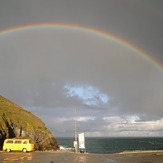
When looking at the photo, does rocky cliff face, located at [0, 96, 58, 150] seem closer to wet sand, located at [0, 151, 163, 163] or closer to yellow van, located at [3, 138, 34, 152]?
yellow van, located at [3, 138, 34, 152]

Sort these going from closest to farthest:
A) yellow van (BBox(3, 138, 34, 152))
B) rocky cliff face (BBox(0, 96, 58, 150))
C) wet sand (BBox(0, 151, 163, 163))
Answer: wet sand (BBox(0, 151, 163, 163)), yellow van (BBox(3, 138, 34, 152)), rocky cliff face (BBox(0, 96, 58, 150))

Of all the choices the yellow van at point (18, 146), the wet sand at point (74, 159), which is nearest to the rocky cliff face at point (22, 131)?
the yellow van at point (18, 146)

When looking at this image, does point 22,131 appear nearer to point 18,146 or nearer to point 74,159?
point 18,146

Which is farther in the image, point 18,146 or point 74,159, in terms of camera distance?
point 18,146

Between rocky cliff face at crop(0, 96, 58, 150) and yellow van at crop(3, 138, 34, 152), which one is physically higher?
rocky cliff face at crop(0, 96, 58, 150)

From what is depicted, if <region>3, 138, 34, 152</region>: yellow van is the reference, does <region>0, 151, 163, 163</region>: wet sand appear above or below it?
below

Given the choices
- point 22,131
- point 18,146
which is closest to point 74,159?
point 18,146

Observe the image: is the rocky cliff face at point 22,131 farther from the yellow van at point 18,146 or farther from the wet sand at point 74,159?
the wet sand at point 74,159

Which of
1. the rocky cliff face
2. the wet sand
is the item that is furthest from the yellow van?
the rocky cliff face

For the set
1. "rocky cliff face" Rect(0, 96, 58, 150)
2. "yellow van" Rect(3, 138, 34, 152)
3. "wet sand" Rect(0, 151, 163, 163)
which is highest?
"rocky cliff face" Rect(0, 96, 58, 150)

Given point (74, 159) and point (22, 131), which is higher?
point (22, 131)

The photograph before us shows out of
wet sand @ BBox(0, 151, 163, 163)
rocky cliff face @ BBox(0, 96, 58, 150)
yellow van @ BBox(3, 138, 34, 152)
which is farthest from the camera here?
rocky cliff face @ BBox(0, 96, 58, 150)

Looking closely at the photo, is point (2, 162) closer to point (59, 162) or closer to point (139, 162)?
point (59, 162)

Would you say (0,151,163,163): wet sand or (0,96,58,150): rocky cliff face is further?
(0,96,58,150): rocky cliff face
